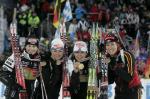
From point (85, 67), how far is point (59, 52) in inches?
20.4

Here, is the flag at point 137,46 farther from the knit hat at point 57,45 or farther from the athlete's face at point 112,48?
the athlete's face at point 112,48

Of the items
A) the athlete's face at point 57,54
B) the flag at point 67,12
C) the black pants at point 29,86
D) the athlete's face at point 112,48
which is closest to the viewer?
the athlete's face at point 112,48

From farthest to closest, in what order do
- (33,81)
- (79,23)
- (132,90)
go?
(79,23), (33,81), (132,90)

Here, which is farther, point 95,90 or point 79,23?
point 79,23

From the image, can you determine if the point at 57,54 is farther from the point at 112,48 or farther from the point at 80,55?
the point at 112,48

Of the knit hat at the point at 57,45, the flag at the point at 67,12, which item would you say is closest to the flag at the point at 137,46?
the flag at the point at 67,12

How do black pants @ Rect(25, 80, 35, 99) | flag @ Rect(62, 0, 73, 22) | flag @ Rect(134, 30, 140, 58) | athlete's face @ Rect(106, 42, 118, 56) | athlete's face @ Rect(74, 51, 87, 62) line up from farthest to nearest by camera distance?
flag @ Rect(62, 0, 73, 22) → flag @ Rect(134, 30, 140, 58) → black pants @ Rect(25, 80, 35, 99) → athlete's face @ Rect(74, 51, 87, 62) → athlete's face @ Rect(106, 42, 118, 56)

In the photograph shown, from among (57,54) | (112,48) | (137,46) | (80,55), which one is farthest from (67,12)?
(112,48)

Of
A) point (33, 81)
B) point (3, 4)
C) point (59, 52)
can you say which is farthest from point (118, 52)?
point (3, 4)

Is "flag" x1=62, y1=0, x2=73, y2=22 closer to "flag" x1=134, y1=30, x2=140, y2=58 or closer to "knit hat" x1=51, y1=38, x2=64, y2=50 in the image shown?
"flag" x1=134, y1=30, x2=140, y2=58

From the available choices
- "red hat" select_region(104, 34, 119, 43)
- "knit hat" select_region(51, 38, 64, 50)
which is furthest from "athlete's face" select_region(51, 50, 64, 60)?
"red hat" select_region(104, 34, 119, 43)

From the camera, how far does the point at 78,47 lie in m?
9.67

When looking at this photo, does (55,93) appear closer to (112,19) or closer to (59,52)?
(59,52)

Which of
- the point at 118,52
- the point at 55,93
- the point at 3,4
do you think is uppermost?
the point at 3,4
